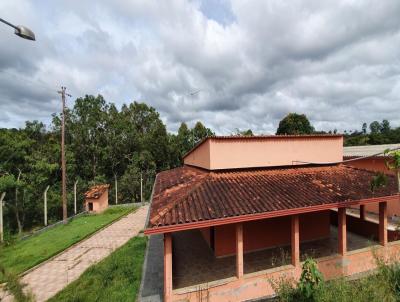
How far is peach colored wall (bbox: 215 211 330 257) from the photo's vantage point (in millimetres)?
9492

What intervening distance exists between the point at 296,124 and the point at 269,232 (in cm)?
4374

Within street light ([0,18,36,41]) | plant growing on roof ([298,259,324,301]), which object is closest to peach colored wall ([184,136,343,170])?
plant growing on roof ([298,259,324,301])

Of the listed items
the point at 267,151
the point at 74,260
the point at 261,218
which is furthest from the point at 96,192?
the point at 261,218

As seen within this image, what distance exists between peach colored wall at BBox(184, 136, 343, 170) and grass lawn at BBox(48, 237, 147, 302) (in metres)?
4.97

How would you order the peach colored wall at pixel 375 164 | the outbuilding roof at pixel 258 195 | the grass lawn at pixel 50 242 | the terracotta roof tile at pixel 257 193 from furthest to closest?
1. the peach colored wall at pixel 375 164
2. the grass lawn at pixel 50 242
3. the terracotta roof tile at pixel 257 193
4. the outbuilding roof at pixel 258 195

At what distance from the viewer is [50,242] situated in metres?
15.0

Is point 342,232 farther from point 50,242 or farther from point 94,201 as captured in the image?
point 94,201

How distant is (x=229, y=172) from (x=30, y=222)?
23.9 meters

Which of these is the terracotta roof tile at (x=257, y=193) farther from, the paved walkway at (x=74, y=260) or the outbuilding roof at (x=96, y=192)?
the outbuilding roof at (x=96, y=192)

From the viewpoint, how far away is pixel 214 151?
951cm

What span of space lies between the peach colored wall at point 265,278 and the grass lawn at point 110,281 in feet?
7.62

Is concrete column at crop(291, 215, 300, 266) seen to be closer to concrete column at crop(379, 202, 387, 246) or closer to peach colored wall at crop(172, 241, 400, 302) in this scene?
peach colored wall at crop(172, 241, 400, 302)

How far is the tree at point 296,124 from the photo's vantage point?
4881cm

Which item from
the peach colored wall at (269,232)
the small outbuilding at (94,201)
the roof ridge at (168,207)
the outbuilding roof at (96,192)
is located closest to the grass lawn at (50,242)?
the small outbuilding at (94,201)
